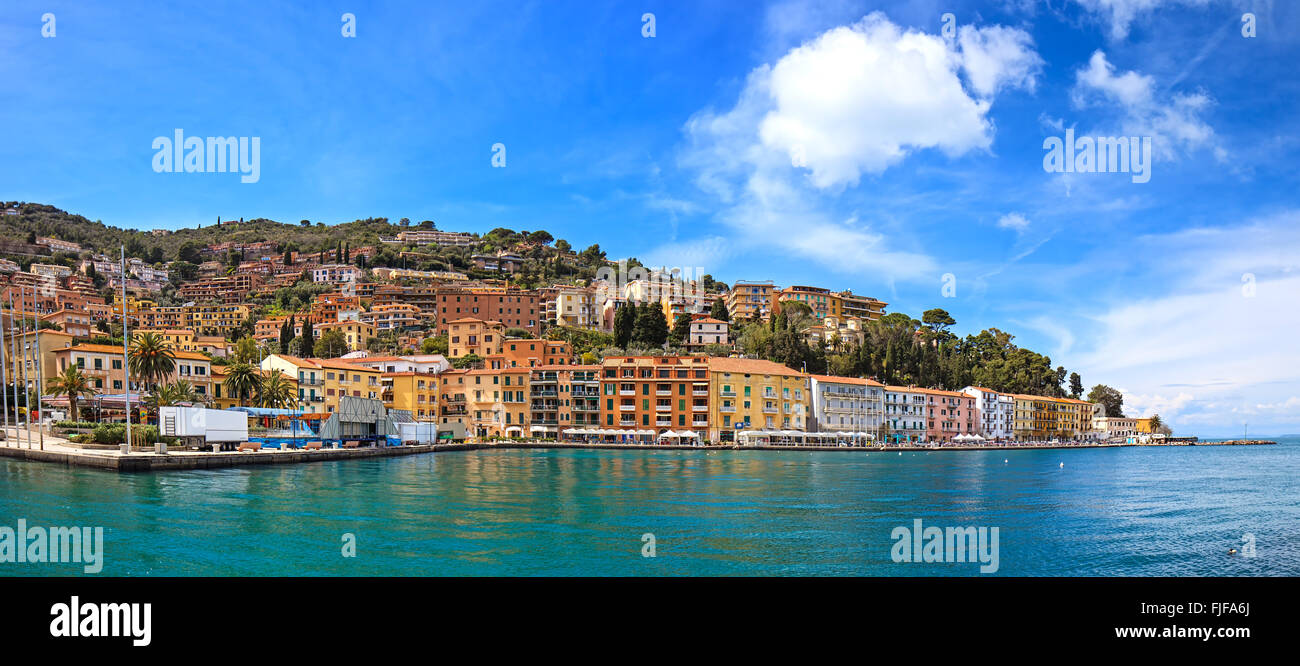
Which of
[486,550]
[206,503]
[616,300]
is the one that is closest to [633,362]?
[616,300]

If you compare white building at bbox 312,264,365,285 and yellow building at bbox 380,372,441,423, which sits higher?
white building at bbox 312,264,365,285

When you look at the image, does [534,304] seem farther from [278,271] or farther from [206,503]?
[206,503]

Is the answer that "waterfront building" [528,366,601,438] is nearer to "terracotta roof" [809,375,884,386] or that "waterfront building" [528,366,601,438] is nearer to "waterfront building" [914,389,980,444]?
"terracotta roof" [809,375,884,386]

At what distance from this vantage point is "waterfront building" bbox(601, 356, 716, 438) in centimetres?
7619

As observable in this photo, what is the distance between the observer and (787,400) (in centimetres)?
8119

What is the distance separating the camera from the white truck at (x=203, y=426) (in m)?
41.5

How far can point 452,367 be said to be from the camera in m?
86.0

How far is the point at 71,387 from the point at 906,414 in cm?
7946

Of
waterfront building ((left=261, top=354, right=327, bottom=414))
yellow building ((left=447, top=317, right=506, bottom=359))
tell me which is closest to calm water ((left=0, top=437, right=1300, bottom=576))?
waterfront building ((left=261, top=354, right=327, bottom=414))

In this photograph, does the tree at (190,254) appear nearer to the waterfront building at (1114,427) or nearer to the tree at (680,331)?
the tree at (680,331)

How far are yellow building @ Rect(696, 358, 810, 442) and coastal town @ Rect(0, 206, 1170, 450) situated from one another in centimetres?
21

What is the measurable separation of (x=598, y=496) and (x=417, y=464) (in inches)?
884

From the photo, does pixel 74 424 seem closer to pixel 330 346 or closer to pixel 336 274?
pixel 330 346

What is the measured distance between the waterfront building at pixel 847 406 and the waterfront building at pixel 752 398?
1.32m
